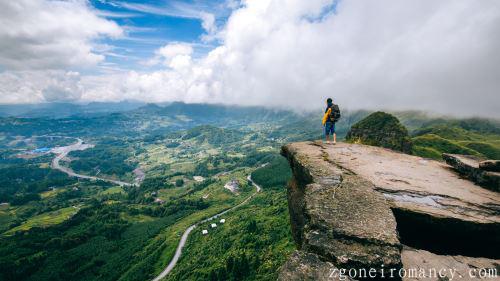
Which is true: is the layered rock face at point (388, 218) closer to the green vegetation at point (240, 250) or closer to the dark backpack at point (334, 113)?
the dark backpack at point (334, 113)

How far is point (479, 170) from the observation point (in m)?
17.4

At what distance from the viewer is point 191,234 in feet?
534

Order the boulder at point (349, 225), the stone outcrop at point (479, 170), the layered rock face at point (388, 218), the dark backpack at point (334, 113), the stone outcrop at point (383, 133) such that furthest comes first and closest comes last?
the stone outcrop at point (383, 133), the dark backpack at point (334, 113), the stone outcrop at point (479, 170), the layered rock face at point (388, 218), the boulder at point (349, 225)

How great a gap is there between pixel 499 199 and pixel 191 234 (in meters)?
165

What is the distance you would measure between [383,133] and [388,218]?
128 m

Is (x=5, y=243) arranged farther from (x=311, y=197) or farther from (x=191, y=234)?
(x=311, y=197)

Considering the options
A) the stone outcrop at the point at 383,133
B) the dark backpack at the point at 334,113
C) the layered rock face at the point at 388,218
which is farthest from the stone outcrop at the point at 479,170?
the stone outcrop at the point at 383,133

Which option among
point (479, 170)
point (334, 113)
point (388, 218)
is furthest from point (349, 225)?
point (334, 113)

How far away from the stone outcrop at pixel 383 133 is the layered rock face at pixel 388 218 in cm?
10582

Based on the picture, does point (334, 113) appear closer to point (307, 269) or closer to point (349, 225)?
point (349, 225)

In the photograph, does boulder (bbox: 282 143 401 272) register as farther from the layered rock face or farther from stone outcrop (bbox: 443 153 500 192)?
stone outcrop (bbox: 443 153 500 192)

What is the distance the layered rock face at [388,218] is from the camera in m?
9.67

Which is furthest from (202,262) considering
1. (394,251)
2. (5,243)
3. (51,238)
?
(5,243)

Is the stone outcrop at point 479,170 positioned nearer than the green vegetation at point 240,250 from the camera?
Yes
